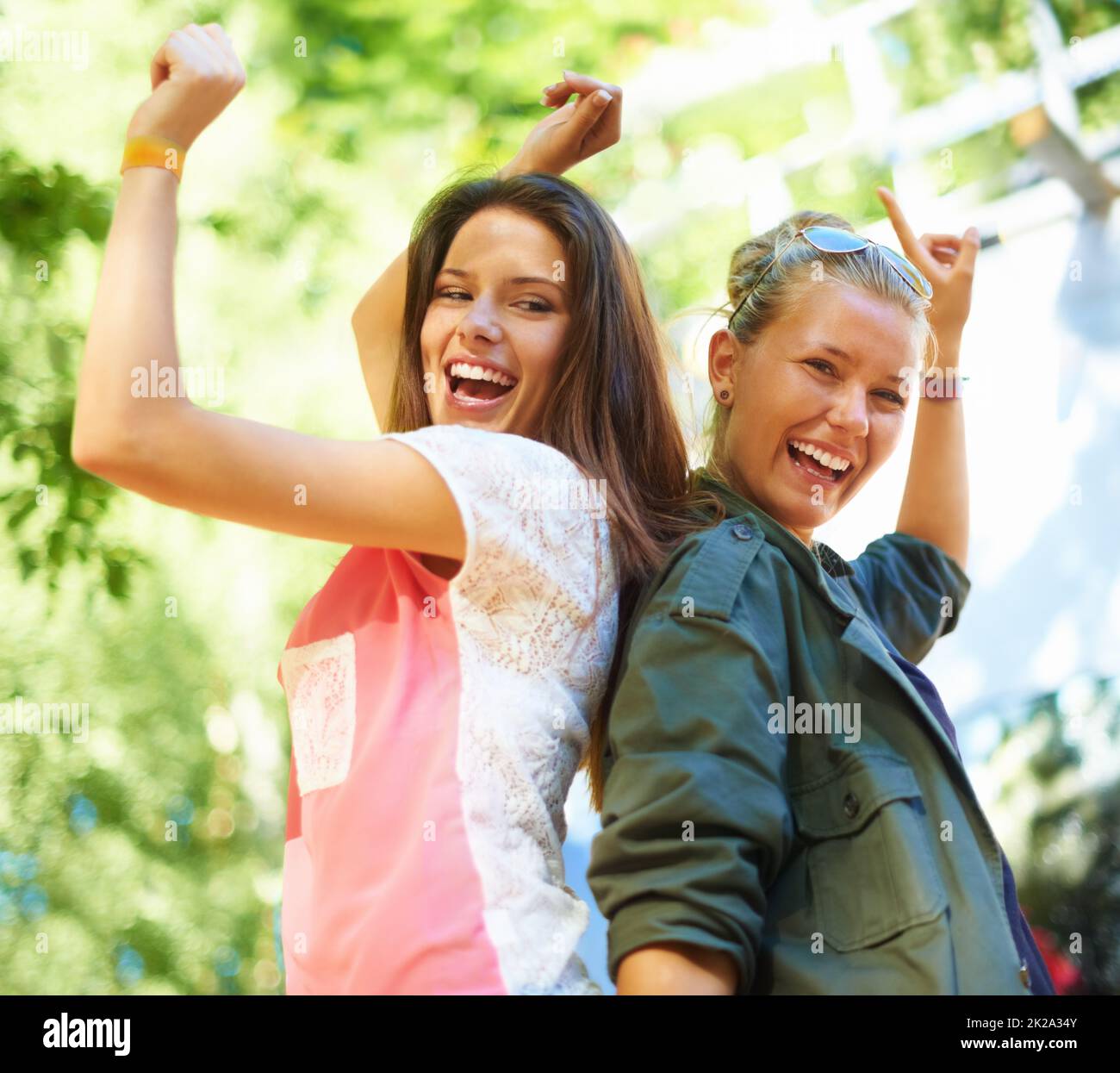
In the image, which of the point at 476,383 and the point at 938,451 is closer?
the point at 476,383

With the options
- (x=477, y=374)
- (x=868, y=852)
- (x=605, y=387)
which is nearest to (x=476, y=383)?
(x=477, y=374)

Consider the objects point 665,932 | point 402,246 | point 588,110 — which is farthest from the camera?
point 402,246

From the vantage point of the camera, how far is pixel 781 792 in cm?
119

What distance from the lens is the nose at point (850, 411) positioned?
141 centimetres

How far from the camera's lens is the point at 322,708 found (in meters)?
1.27

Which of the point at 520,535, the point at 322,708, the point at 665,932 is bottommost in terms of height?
the point at 665,932

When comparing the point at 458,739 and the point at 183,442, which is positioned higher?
the point at 183,442

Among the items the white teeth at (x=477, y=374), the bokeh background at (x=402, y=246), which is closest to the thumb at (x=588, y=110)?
the white teeth at (x=477, y=374)

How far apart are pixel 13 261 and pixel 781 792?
214 cm

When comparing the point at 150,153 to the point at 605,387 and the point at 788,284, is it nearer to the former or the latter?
the point at 605,387

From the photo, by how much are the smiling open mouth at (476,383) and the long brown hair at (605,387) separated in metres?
0.05

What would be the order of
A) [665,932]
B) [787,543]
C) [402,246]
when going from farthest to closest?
[402,246] → [787,543] → [665,932]

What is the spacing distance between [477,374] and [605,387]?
13cm

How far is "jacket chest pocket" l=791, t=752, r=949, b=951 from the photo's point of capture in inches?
46.0
